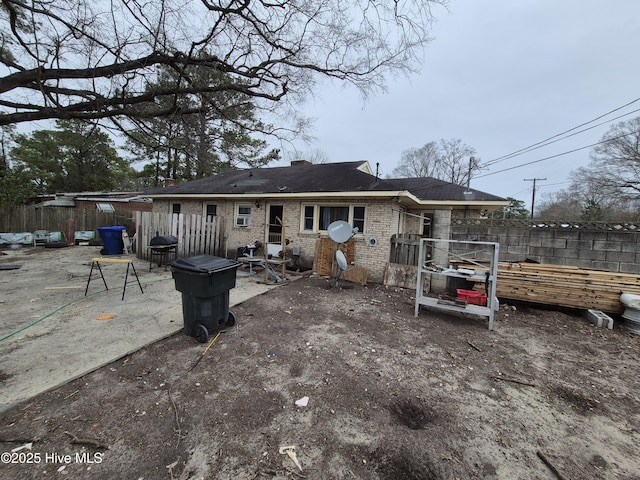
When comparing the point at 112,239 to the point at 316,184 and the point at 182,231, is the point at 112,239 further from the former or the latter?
the point at 316,184

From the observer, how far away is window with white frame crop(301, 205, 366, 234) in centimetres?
841

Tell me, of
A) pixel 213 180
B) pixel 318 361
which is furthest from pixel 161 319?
pixel 213 180

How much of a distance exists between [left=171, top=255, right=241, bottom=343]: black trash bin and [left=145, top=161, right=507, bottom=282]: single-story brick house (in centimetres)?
515

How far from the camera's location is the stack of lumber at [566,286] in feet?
A: 16.4

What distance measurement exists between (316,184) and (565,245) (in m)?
7.65

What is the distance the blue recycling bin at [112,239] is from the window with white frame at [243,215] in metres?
4.80

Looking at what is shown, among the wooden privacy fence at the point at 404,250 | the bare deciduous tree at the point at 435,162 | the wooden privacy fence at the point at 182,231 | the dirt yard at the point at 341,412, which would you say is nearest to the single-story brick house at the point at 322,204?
the wooden privacy fence at the point at 404,250

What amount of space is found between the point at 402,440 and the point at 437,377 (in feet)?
3.83

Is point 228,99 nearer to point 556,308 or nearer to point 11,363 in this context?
point 11,363

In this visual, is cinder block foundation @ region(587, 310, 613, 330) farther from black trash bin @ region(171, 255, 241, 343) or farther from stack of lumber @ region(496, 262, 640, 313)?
black trash bin @ region(171, 255, 241, 343)

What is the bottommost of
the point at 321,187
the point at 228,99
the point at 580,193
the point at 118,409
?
the point at 118,409

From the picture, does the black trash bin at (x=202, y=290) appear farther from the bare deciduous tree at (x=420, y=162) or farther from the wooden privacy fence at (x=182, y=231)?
the bare deciduous tree at (x=420, y=162)

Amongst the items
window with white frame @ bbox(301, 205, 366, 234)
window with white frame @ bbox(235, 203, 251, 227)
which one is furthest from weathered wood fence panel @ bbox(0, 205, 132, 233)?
window with white frame @ bbox(301, 205, 366, 234)

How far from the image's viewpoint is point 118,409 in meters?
2.31
